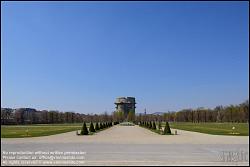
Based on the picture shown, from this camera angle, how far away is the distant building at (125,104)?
184 m

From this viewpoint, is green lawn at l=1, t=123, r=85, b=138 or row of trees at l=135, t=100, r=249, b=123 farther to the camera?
row of trees at l=135, t=100, r=249, b=123

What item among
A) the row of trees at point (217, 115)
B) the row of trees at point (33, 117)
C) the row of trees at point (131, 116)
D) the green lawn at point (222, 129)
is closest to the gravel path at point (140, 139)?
the green lawn at point (222, 129)

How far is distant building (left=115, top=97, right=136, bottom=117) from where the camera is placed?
184m

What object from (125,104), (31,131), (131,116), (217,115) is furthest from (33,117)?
(31,131)

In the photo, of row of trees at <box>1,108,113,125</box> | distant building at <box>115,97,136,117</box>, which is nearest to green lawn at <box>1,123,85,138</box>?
row of trees at <box>1,108,113,125</box>

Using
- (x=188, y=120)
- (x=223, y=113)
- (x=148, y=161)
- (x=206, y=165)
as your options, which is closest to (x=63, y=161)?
(x=148, y=161)

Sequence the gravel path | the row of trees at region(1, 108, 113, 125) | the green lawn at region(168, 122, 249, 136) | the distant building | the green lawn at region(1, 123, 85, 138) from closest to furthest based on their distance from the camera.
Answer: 1. the gravel path
2. the green lawn at region(1, 123, 85, 138)
3. the green lawn at region(168, 122, 249, 136)
4. the row of trees at region(1, 108, 113, 125)
5. the distant building

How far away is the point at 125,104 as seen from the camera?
183750 mm

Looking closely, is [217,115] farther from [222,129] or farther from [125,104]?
[222,129]

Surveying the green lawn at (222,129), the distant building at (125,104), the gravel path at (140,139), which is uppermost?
the distant building at (125,104)

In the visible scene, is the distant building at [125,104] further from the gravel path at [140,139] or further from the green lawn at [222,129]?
the gravel path at [140,139]

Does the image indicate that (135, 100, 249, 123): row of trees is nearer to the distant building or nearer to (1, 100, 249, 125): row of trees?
(1, 100, 249, 125): row of trees

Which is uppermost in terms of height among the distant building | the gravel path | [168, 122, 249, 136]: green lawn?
the distant building

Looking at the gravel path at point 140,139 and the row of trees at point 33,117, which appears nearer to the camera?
the gravel path at point 140,139
